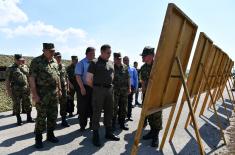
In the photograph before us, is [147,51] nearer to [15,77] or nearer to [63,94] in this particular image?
[63,94]

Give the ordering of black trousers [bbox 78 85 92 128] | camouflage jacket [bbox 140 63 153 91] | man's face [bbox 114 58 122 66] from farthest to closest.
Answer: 1. man's face [bbox 114 58 122 66]
2. black trousers [bbox 78 85 92 128]
3. camouflage jacket [bbox 140 63 153 91]

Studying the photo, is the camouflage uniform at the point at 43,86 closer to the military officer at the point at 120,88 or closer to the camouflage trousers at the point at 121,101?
the military officer at the point at 120,88

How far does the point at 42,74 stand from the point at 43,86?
26 cm

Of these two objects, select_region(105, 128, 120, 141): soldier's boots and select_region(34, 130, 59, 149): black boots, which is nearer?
select_region(34, 130, 59, 149): black boots

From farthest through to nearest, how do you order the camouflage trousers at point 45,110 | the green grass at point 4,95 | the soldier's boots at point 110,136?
1. the green grass at point 4,95
2. the soldier's boots at point 110,136
3. the camouflage trousers at point 45,110

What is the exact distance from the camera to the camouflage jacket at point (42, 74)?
615 centimetres

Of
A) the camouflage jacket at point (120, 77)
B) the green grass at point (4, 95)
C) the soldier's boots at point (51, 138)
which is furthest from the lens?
the green grass at point (4, 95)

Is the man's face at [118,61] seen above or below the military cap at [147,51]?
below

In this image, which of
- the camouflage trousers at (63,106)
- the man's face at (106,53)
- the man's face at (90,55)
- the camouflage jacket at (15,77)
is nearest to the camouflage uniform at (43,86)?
the man's face at (106,53)

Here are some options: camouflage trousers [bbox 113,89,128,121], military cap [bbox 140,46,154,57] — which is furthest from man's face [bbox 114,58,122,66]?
military cap [bbox 140,46,154,57]

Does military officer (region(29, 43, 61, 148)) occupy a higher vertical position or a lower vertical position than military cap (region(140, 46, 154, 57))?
lower

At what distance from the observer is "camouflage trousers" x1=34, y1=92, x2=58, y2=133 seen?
6227mm

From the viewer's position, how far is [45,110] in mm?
6301

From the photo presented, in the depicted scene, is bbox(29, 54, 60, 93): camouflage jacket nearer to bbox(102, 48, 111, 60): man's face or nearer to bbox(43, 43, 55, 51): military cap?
bbox(43, 43, 55, 51): military cap
